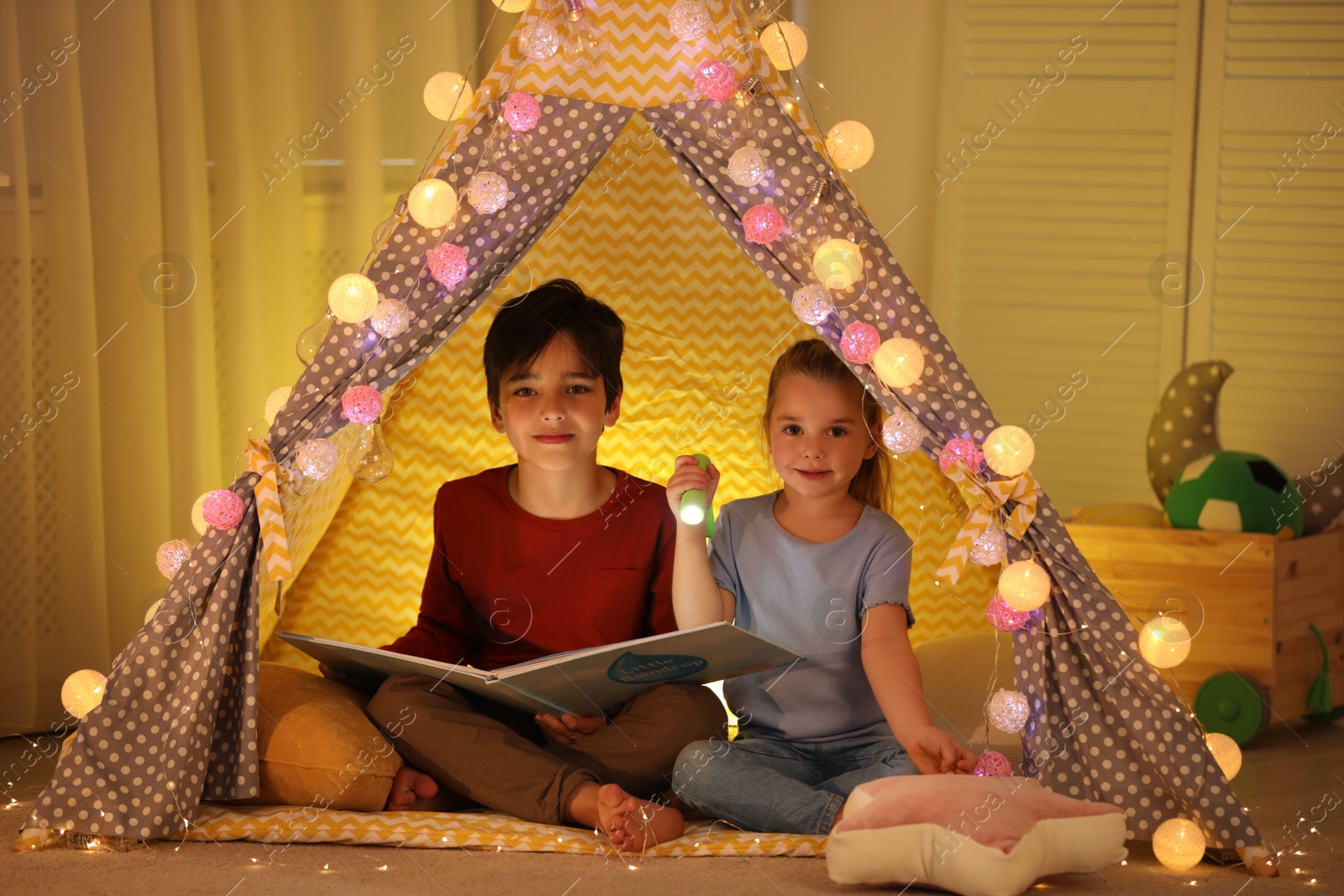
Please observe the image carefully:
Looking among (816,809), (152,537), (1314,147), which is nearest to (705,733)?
(816,809)

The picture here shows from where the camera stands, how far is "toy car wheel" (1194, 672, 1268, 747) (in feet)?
8.26

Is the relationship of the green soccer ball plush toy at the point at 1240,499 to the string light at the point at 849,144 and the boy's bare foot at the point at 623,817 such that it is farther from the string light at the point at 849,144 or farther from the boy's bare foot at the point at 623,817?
the boy's bare foot at the point at 623,817

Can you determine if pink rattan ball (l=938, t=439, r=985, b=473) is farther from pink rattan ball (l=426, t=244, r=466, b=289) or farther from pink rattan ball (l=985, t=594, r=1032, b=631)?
pink rattan ball (l=426, t=244, r=466, b=289)

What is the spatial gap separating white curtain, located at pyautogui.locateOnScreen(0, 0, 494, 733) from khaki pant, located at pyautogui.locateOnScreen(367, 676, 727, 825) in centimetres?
105

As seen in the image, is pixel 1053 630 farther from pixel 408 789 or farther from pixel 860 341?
pixel 408 789

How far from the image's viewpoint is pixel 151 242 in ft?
8.41

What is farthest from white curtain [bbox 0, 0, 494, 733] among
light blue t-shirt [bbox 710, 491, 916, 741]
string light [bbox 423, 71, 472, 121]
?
light blue t-shirt [bbox 710, 491, 916, 741]

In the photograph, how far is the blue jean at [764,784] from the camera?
1.72 meters

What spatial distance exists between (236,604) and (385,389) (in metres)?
0.36

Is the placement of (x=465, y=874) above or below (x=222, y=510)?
below

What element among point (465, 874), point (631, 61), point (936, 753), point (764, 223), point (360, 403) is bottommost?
point (465, 874)

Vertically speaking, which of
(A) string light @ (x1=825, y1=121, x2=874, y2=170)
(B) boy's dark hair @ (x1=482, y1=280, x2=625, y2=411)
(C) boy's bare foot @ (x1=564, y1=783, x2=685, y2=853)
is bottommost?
(C) boy's bare foot @ (x1=564, y1=783, x2=685, y2=853)

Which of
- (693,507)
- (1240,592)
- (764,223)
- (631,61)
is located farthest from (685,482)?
(1240,592)

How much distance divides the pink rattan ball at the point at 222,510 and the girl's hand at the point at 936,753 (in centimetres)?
96
